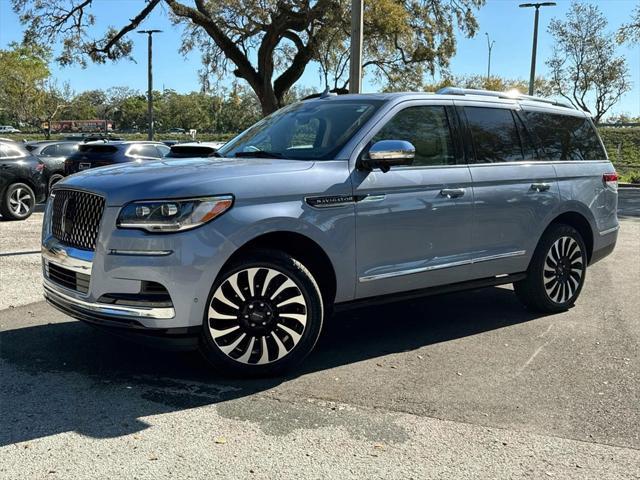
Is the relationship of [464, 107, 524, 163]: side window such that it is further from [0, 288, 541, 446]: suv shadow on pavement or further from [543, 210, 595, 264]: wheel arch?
[0, 288, 541, 446]: suv shadow on pavement

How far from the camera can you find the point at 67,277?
14.0 feet

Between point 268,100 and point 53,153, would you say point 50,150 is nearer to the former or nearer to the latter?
point 53,153

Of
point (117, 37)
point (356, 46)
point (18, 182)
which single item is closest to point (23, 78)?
point (117, 37)

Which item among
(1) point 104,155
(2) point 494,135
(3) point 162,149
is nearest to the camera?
(2) point 494,135

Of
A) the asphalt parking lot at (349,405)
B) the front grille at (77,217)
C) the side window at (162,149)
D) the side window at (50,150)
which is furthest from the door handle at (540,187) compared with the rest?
the side window at (50,150)

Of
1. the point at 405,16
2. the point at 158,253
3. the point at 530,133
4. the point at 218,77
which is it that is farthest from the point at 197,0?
the point at 158,253

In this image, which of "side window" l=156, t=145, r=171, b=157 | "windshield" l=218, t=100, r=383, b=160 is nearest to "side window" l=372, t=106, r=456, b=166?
"windshield" l=218, t=100, r=383, b=160

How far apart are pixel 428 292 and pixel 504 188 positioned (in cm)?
114

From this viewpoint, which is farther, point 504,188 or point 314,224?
point 504,188

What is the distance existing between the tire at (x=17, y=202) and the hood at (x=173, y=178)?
8.36 m

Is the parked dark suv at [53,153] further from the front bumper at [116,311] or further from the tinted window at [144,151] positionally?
the front bumper at [116,311]

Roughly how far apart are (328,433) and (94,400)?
1.43 m

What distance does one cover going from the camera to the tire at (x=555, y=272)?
5965mm

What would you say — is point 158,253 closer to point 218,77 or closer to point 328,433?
point 328,433
